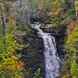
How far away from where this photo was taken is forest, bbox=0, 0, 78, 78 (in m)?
16.9

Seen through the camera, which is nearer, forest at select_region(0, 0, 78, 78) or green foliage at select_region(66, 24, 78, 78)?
green foliage at select_region(66, 24, 78, 78)

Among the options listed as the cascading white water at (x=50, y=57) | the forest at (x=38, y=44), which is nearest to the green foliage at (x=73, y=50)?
the forest at (x=38, y=44)

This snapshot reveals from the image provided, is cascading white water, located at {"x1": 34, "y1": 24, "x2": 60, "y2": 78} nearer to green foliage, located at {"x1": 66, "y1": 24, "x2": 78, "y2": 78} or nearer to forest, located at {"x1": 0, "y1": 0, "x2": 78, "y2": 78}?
forest, located at {"x1": 0, "y1": 0, "x2": 78, "y2": 78}

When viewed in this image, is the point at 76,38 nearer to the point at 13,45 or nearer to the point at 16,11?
the point at 13,45

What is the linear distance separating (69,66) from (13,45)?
2.32 meters

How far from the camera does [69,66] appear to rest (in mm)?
16750

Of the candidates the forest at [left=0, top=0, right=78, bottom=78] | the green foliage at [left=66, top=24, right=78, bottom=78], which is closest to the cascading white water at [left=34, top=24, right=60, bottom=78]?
the forest at [left=0, top=0, right=78, bottom=78]

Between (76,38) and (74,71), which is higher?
(76,38)

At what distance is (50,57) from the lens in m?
18.0

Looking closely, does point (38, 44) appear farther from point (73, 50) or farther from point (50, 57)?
point (73, 50)

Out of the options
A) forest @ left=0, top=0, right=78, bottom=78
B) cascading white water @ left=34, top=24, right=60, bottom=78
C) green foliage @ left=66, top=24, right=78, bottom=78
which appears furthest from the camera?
cascading white water @ left=34, top=24, right=60, bottom=78

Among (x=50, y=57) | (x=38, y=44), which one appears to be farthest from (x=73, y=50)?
(x=38, y=44)

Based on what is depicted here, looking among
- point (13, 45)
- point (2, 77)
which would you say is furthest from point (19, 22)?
point (2, 77)

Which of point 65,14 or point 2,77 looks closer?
point 2,77
